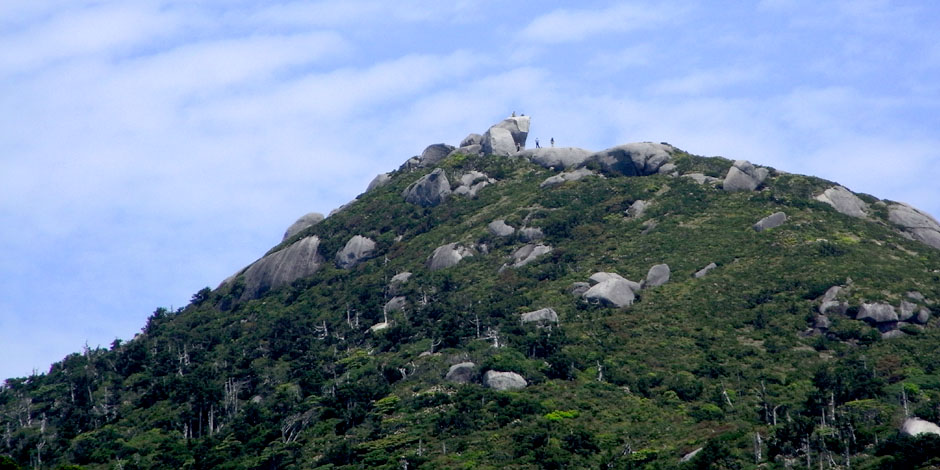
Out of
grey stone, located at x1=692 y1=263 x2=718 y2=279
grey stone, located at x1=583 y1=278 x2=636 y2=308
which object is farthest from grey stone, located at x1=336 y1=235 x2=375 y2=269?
grey stone, located at x1=692 y1=263 x2=718 y2=279

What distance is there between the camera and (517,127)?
157 meters

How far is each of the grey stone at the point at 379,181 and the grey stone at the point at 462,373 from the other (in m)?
67.8

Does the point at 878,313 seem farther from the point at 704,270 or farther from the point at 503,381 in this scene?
the point at 503,381

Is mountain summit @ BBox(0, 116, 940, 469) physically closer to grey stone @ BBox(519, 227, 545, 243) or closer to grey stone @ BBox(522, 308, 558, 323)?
grey stone @ BBox(522, 308, 558, 323)

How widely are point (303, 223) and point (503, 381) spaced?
233 ft

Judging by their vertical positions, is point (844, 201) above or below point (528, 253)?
above

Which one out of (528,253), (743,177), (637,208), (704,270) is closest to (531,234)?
(528,253)

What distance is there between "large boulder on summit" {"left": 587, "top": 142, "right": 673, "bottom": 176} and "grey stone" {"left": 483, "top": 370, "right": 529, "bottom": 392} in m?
53.8

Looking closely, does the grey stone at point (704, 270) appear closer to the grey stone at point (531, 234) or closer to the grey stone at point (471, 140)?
the grey stone at point (531, 234)

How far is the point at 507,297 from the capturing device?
103938 mm

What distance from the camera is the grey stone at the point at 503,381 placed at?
85125 millimetres

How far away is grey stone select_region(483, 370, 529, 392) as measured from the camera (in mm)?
85125

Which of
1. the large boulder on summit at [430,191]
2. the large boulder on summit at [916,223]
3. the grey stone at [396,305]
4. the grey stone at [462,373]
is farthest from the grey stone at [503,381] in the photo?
the large boulder on summit at [916,223]

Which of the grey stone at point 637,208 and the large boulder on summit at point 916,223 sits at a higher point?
the grey stone at point 637,208
